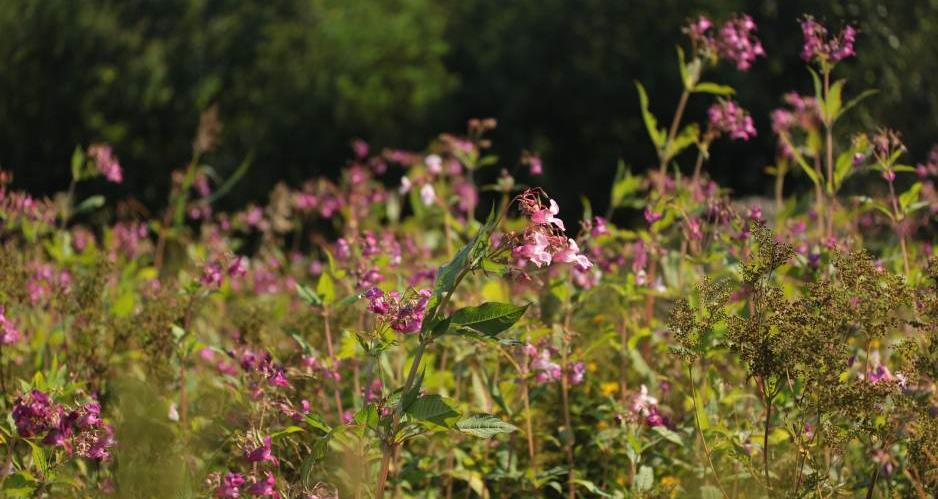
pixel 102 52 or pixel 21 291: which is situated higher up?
pixel 102 52

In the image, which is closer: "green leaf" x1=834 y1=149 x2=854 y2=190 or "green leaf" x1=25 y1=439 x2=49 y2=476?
"green leaf" x1=25 y1=439 x2=49 y2=476

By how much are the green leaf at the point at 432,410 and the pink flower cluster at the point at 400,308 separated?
0.52 feet

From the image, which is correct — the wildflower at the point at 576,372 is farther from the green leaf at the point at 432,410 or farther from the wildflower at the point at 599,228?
the green leaf at the point at 432,410

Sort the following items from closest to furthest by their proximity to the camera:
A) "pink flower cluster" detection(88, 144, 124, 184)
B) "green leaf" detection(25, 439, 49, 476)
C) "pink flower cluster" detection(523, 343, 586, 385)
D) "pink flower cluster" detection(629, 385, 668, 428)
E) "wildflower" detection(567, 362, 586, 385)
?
"green leaf" detection(25, 439, 49, 476) < "pink flower cluster" detection(629, 385, 668, 428) < "pink flower cluster" detection(523, 343, 586, 385) < "wildflower" detection(567, 362, 586, 385) < "pink flower cluster" detection(88, 144, 124, 184)

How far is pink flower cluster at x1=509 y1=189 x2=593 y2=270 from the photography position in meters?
2.46

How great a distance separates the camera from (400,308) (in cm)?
265

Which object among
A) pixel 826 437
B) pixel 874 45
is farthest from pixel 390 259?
pixel 874 45

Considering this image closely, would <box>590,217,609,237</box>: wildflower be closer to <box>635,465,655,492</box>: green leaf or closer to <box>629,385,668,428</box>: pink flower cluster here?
<box>629,385,668,428</box>: pink flower cluster

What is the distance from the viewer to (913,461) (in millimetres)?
2682

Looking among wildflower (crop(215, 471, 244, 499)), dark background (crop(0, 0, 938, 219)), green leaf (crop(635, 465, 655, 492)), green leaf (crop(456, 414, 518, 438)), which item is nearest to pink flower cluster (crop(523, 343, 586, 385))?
green leaf (crop(635, 465, 655, 492))

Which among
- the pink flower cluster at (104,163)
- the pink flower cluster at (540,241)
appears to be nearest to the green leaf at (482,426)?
the pink flower cluster at (540,241)

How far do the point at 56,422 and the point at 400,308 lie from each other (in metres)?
0.83

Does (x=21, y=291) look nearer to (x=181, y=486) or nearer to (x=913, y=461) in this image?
(x=181, y=486)

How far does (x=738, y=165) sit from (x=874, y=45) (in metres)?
2.76
